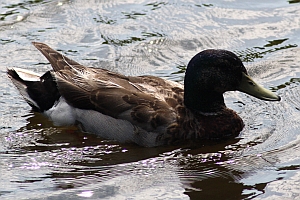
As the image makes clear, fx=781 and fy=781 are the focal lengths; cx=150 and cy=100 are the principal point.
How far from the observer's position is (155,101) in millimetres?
8734

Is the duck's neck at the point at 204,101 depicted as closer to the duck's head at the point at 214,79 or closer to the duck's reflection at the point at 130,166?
the duck's head at the point at 214,79

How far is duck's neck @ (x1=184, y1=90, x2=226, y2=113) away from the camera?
891 cm

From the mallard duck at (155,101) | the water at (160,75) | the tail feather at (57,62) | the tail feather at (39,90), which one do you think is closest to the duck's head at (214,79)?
the mallard duck at (155,101)

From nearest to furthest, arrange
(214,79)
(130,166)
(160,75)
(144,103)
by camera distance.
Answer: (130,166), (144,103), (214,79), (160,75)

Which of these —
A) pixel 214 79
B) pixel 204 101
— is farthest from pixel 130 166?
pixel 214 79

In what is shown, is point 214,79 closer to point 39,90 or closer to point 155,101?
point 155,101

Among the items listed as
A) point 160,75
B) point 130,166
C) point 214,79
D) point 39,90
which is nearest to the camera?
point 130,166

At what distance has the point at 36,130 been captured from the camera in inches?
368

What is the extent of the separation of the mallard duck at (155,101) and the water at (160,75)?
16 centimetres

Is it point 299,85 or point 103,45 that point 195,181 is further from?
point 103,45

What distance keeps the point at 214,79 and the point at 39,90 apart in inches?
84.0

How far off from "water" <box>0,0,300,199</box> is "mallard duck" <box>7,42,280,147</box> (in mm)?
163

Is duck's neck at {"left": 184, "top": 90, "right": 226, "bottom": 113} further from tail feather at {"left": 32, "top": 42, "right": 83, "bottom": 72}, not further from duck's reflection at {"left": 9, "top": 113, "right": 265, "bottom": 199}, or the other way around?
tail feather at {"left": 32, "top": 42, "right": 83, "bottom": 72}

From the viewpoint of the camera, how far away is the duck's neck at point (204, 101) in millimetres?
8914
